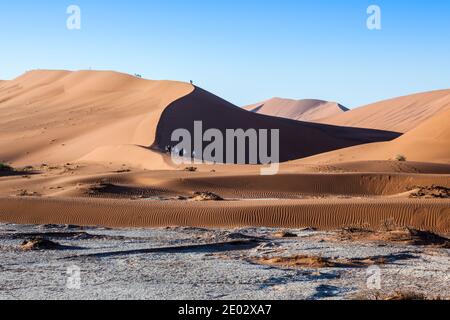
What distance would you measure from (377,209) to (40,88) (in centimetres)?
7741

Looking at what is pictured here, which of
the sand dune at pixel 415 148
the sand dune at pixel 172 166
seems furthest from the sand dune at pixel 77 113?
the sand dune at pixel 415 148

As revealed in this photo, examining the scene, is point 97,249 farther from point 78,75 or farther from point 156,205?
point 78,75

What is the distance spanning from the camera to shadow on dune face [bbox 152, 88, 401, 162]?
5619 centimetres

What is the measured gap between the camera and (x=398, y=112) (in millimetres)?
109438

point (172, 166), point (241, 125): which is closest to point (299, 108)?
point (241, 125)

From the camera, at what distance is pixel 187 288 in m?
8.87

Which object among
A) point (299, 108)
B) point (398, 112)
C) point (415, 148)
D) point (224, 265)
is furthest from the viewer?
point (299, 108)

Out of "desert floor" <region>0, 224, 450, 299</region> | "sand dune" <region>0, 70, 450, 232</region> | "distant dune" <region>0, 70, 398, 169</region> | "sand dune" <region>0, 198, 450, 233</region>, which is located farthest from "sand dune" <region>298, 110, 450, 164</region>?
"desert floor" <region>0, 224, 450, 299</region>

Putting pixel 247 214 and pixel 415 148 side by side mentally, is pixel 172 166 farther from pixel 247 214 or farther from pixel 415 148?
pixel 247 214

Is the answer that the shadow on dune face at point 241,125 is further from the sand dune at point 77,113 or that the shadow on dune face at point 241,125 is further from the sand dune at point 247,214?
the sand dune at point 247,214

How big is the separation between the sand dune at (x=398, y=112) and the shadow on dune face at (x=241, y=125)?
2807cm

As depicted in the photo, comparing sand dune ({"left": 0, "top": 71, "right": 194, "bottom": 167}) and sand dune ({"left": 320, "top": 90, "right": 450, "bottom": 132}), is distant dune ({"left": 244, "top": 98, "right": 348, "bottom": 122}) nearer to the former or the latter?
sand dune ({"left": 320, "top": 90, "right": 450, "bottom": 132})

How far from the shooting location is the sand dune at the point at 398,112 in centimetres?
9925

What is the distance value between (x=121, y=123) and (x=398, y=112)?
59912 mm
